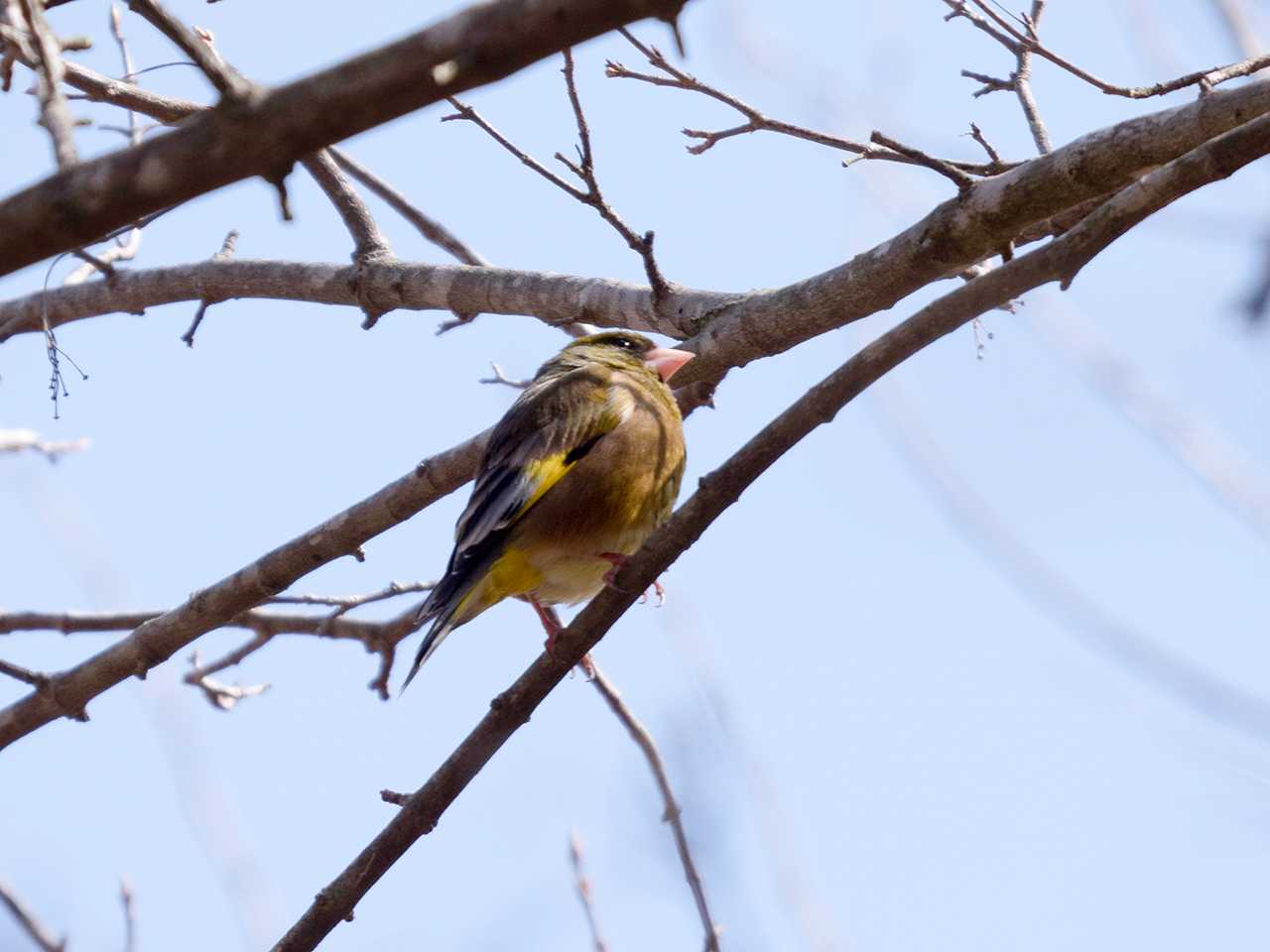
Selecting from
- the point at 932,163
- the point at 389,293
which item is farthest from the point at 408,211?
the point at 932,163

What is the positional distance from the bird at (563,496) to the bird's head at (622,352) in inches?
2.4

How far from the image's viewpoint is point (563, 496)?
510 cm

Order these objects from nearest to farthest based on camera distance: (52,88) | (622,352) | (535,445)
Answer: (52,88) < (535,445) < (622,352)

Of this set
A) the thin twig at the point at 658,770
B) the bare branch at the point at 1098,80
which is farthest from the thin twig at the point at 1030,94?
the thin twig at the point at 658,770

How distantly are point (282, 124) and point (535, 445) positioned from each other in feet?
10.6

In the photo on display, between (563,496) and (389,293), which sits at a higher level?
(389,293)

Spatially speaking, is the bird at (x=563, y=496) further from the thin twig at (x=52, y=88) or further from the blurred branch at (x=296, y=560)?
the thin twig at (x=52, y=88)

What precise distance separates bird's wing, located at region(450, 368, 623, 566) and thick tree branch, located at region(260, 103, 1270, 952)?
1339 millimetres

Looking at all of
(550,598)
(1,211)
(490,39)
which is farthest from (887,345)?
(550,598)

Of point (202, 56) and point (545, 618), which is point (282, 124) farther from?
point (545, 618)

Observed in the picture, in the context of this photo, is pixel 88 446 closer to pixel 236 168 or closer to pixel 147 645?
pixel 147 645

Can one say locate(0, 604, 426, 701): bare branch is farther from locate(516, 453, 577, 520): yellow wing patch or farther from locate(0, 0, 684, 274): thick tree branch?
locate(0, 0, 684, 274): thick tree branch

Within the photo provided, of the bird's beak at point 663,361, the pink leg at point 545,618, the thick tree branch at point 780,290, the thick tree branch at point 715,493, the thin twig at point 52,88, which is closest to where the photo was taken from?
the thin twig at point 52,88

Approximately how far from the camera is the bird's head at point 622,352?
5.82 meters
